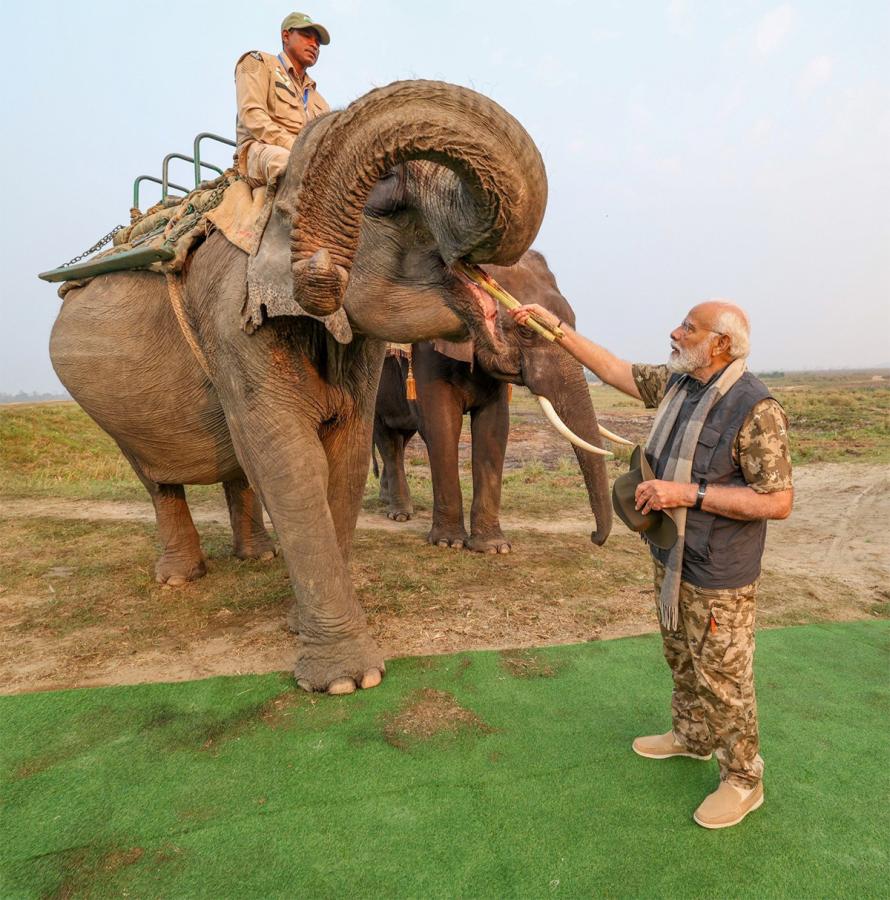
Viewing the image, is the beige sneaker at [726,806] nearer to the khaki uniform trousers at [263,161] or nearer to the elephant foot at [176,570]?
the khaki uniform trousers at [263,161]

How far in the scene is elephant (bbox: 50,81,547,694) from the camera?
2.62m

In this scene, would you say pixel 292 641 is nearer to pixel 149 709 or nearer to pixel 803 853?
pixel 149 709

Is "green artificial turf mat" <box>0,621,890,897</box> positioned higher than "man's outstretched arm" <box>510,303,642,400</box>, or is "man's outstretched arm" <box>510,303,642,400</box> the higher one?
Answer: "man's outstretched arm" <box>510,303,642,400</box>

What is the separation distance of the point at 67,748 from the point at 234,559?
3451mm

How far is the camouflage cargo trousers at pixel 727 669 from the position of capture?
2596 millimetres

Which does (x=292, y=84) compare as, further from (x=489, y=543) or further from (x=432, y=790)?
(x=489, y=543)

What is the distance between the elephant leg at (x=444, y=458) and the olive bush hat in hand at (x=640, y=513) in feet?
14.4

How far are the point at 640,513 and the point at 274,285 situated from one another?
197 centimetres

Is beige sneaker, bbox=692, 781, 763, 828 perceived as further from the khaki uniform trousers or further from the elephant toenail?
the khaki uniform trousers

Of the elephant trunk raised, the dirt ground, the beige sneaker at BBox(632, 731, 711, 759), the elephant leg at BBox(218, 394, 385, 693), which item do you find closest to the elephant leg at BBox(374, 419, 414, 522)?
the dirt ground

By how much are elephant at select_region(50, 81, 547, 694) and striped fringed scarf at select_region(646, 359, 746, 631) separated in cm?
88

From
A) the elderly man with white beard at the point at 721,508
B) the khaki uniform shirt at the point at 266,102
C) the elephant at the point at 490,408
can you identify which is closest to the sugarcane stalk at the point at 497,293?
the elderly man with white beard at the point at 721,508

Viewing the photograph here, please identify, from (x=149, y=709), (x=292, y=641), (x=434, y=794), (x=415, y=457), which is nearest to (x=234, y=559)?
(x=292, y=641)

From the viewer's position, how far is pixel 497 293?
3037 mm
